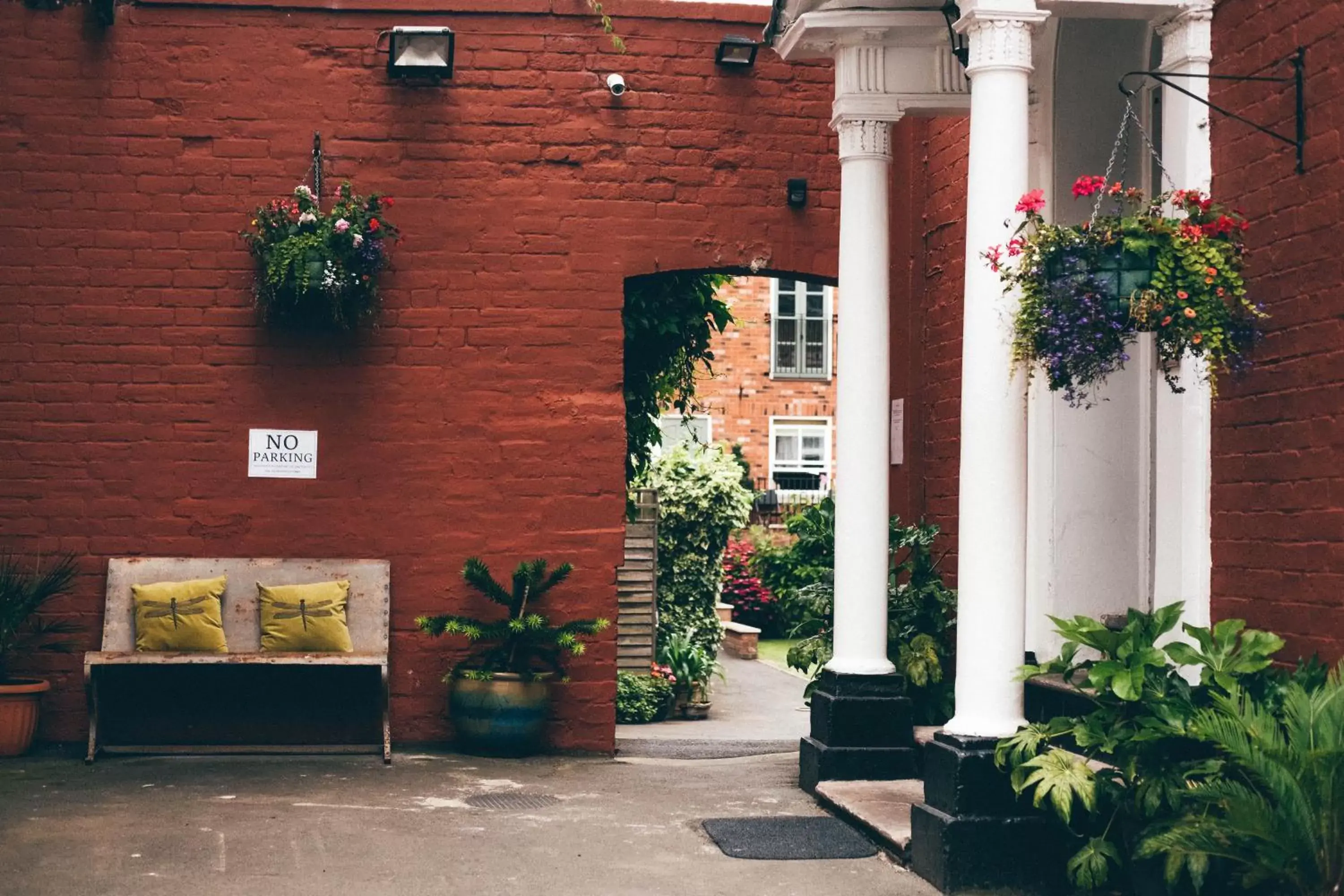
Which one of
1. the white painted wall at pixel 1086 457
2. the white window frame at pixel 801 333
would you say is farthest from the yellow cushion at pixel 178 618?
the white window frame at pixel 801 333

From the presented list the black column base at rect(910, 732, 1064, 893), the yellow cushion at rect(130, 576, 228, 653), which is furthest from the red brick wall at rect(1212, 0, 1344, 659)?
the yellow cushion at rect(130, 576, 228, 653)

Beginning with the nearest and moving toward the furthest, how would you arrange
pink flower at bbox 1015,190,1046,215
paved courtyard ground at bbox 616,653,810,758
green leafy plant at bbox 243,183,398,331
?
1. pink flower at bbox 1015,190,1046,215
2. green leafy plant at bbox 243,183,398,331
3. paved courtyard ground at bbox 616,653,810,758

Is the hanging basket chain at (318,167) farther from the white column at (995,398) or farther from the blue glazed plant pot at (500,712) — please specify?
the white column at (995,398)

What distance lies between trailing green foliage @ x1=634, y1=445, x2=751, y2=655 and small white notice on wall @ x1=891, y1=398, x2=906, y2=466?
12.8ft

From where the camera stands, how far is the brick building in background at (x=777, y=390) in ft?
81.6

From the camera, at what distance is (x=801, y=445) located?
25.2 meters

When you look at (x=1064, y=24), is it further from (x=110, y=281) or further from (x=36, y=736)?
(x=36, y=736)

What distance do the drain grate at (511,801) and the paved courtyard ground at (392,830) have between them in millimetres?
35

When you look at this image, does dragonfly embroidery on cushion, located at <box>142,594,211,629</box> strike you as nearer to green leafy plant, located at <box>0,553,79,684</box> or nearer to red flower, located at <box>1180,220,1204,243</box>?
green leafy plant, located at <box>0,553,79,684</box>

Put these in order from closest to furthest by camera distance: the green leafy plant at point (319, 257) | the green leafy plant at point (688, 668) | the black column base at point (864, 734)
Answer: the black column base at point (864, 734) < the green leafy plant at point (319, 257) < the green leafy plant at point (688, 668)

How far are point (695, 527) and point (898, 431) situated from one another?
4278mm

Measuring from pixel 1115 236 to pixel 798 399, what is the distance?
20.3 metres

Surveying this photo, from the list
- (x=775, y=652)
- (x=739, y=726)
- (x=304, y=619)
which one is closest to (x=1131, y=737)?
(x=304, y=619)

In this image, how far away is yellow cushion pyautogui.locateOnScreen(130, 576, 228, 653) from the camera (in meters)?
8.20
